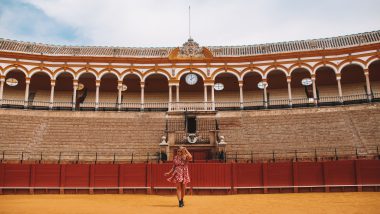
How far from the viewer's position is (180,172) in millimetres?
10336

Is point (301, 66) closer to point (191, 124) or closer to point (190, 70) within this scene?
point (190, 70)

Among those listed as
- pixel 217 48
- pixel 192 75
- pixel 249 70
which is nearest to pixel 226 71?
pixel 249 70

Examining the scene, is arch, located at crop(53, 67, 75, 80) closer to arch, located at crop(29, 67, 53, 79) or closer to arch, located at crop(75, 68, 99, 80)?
arch, located at crop(29, 67, 53, 79)

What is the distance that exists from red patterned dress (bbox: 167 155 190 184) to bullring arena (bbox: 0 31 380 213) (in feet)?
14.6

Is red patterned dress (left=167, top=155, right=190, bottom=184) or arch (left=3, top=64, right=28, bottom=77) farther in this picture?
arch (left=3, top=64, right=28, bottom=77)

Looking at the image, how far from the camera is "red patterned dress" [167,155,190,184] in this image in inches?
403

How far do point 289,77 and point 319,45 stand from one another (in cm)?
408

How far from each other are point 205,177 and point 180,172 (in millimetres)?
5308

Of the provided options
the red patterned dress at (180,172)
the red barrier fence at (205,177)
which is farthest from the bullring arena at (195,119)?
the red patterned dress at (180,172)

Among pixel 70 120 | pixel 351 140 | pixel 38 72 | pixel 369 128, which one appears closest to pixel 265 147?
pixel 351 140

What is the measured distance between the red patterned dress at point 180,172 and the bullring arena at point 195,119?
176 inches

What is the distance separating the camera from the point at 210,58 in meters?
31.4

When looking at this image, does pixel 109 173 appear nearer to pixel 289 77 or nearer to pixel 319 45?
pixel 289 77

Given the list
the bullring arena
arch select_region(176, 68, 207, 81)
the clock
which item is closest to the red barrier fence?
the bullring arena
